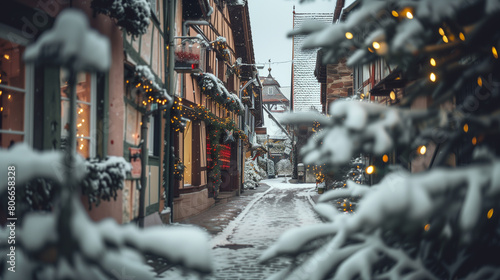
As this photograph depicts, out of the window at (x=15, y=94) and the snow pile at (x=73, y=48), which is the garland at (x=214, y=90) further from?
the snow pile at (x=73, y=48)

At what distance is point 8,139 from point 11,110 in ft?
1.00

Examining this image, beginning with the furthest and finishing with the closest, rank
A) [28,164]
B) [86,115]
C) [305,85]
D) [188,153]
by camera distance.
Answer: [305,85], [188,153], [86,115], [28,164]

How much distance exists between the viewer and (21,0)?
3.78m

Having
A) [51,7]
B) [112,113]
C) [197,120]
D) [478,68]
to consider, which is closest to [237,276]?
[112,113]

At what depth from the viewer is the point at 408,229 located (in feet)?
4.94

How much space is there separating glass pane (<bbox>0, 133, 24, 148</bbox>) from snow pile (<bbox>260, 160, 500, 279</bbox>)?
2810mm

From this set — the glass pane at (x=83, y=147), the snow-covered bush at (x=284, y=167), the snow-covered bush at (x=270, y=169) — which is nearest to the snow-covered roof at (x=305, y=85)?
the snow-covered bush at (x=270, y=169)

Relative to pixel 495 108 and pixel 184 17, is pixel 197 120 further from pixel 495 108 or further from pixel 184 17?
pixel 495 108

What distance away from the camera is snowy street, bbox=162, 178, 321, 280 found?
17.5 ft

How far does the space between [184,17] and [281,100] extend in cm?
4060

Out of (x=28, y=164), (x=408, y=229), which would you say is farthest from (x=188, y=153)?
(x=408, y=229)

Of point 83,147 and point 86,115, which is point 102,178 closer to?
point 83,147

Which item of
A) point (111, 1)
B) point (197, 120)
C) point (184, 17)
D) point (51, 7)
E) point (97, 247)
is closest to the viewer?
point (97, 247)

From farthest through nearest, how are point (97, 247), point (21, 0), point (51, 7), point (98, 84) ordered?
point (98, 84) → point (51, 7) → point (21, 0) → point (97, 247)
